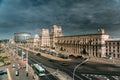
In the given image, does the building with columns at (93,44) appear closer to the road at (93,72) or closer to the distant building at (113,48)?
the distant building at (113,48)

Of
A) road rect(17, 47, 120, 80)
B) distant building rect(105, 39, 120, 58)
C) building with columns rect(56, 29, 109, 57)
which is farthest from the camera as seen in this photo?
building with columns rect(56, 29, 109, 57)

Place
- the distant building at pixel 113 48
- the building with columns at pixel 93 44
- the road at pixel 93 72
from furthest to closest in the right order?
1. the building with columns at pixel 93 44
2. the distant building at pixel 113 48
3. the road at pixel 93 72

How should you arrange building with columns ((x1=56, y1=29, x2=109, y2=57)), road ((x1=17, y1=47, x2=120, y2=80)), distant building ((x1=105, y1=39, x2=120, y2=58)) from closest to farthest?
road ((x1=17, y1=47, x2=120, y2=80)) → distant building ((x1=105, y1=39, x2=120, y2=58)) → building with columns ((x1=56, y1=29, x2=109, y2=57))

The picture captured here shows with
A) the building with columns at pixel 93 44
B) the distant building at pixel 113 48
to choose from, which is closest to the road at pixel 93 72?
the distant building at pixel 113 48

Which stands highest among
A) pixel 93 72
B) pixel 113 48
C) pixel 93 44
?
pixel 93 44

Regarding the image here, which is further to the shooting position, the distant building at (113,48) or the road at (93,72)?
the distant building at (113,48)

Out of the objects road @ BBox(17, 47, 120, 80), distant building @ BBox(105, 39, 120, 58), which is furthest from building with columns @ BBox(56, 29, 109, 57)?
road @ BBox(17, 47, 120, 80)

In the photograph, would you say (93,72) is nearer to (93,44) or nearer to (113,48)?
(113,48)

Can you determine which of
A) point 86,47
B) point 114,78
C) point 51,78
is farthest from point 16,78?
point 86,47

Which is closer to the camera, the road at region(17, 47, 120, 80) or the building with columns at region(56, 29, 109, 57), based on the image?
the road at region(17, 47, 120, 80)

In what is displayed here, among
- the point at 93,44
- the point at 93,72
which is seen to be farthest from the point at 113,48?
the point at 93,72

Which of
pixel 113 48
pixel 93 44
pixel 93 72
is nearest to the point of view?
pixel 93 72

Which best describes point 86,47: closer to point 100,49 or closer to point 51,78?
point 100,49

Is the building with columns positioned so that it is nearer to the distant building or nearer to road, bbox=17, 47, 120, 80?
the distant building
